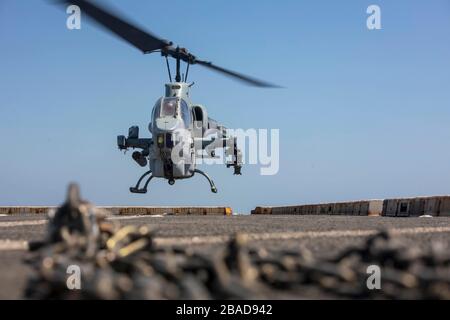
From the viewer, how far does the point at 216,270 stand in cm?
234

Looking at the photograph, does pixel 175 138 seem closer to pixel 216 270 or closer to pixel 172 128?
pixel 172 128

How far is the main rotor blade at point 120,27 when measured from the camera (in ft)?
46.9

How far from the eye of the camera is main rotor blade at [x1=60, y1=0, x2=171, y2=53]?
1429 centimetres

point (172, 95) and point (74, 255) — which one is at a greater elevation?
point (172, 95)

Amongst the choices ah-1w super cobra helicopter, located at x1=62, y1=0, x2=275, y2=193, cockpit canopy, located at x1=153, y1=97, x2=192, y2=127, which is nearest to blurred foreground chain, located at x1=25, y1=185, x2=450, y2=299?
ah-1w super cobra helicopter, located at x1=62, y1=0, x2=275, y2=193

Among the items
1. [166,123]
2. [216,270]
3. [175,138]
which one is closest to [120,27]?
[166,123]

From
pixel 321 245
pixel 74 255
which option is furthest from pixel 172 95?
pixel 74 255

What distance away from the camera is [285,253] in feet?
9.21

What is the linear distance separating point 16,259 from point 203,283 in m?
1.97

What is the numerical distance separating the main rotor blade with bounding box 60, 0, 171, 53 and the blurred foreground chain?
9797 mm

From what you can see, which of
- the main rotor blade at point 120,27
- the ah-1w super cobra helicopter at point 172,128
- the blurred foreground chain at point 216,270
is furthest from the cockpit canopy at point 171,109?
the blurred foreground chain at point 216,270

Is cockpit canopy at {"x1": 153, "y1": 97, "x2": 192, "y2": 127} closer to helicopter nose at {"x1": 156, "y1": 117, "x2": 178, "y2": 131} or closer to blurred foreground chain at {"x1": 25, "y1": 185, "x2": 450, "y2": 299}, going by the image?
helicopter nose at {"x1": 156, "y1": 117, "x2": 178, "y2": 131}

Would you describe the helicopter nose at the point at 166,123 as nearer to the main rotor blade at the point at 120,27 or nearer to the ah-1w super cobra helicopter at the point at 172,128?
the ah-1w super cobra helicopter at the point at 172,128
